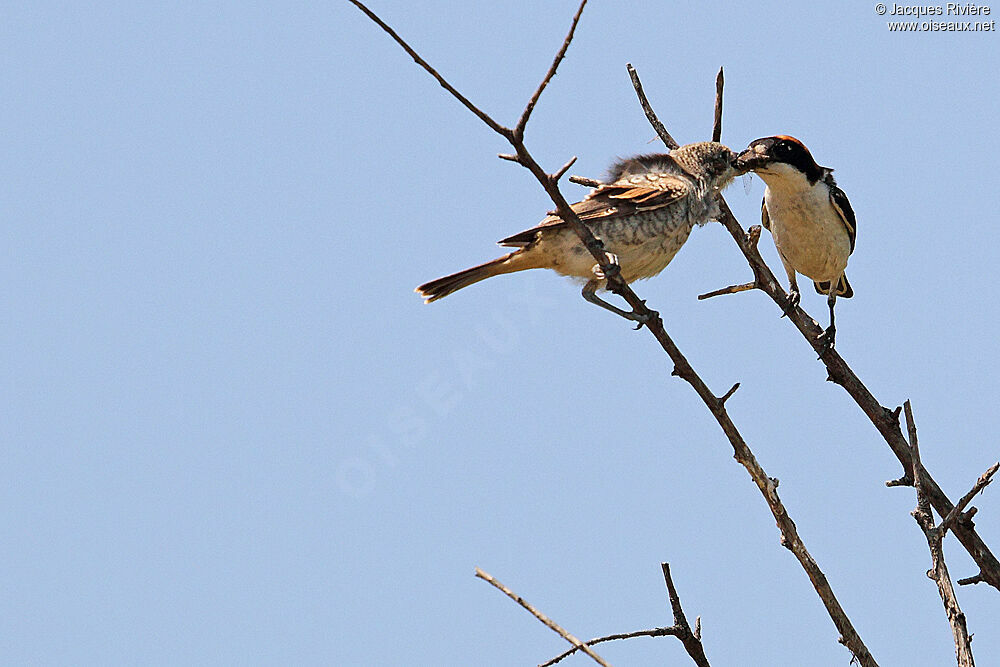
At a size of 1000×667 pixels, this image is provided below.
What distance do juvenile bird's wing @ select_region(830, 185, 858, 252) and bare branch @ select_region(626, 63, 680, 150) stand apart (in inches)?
61.8

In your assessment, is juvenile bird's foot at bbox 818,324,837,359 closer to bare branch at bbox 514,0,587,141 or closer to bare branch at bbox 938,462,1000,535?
bare branch at bbox 938,462,1000,535

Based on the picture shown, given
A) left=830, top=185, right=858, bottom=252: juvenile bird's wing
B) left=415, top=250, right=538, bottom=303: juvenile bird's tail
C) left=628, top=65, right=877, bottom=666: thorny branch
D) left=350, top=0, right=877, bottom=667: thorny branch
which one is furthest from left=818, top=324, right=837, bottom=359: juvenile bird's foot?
left=628, top=65, right=877, bottom=666: thorny branch

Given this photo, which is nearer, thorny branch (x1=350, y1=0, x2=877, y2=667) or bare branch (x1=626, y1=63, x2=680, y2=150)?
thorny branch (x1=350, y1=0, x2=877, y2=667)

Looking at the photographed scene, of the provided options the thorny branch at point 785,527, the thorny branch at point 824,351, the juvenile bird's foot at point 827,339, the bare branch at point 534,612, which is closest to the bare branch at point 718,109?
the thorny branch at point 824,351

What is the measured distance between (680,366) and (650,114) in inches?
110

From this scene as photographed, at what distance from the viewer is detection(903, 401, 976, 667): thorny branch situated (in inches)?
131

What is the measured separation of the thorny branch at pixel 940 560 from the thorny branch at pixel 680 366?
0.28m

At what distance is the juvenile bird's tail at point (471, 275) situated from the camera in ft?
17.8

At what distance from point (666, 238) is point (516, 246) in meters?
0.77

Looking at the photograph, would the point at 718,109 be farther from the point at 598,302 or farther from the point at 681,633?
the point at 681,633

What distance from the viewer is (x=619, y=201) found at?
534cm

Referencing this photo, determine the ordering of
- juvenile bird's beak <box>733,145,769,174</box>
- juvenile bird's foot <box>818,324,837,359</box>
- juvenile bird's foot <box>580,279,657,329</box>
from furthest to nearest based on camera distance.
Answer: juvenile bird's beak <box>733,145,769,174</box> → juvenile bird's foot <box>818,324,837,359</box> → juvenile bird's foot <box>580,279,657,329</box>

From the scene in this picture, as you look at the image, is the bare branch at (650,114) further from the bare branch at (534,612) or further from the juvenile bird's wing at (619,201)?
the bare branch at (534,612)

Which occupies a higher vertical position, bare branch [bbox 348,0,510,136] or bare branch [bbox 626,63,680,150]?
bare branch [bbox 626,63,680,150]
